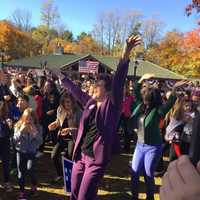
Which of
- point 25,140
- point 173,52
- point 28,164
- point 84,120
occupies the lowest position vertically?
point 28,164

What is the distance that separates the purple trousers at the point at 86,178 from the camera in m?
4.24

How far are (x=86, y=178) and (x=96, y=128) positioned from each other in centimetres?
55

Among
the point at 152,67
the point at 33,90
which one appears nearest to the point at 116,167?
the point at 33,90

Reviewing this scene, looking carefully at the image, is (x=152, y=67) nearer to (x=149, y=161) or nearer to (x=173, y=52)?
(x=173, y=52)

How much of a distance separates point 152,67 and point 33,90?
34.9 meters

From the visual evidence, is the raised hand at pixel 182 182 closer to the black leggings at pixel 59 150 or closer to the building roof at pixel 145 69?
the black leggings at pixel 59 150

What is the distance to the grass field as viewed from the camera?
648 centimetres

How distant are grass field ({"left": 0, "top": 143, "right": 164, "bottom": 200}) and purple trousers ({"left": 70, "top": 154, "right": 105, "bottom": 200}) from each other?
2.15m

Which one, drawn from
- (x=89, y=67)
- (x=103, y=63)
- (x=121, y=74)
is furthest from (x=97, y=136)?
(x=103, y=63)

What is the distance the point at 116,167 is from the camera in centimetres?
859

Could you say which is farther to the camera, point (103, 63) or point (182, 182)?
point (103, 63)

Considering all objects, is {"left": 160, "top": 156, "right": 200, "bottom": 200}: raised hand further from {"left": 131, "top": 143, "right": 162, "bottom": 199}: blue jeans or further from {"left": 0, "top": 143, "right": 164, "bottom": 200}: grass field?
{"left": 0, "top": 143, "right": 164, "bottom": 200}: grass field

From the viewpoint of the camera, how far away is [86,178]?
425cm

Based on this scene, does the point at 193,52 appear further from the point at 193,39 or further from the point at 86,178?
the point at 86,178
